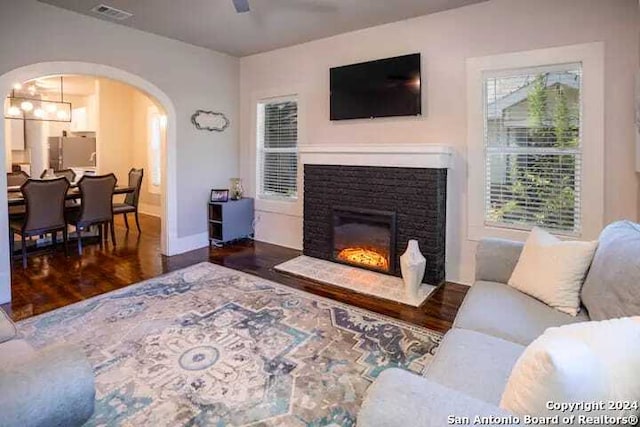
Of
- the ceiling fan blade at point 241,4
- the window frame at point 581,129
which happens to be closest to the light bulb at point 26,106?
the ceiling fan blade at point 241,4

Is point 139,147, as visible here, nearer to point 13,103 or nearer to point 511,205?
point 13,103

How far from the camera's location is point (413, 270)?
342cm

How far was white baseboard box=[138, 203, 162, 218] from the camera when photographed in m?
7.96

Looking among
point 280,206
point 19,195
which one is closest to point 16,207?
point 19,195

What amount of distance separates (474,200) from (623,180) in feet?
3.76

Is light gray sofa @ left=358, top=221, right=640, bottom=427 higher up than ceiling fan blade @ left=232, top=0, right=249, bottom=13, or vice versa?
ceiling fan blade @ left=232, top=0, right=249, bottom=13

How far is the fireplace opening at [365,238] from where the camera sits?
4020 millimetres

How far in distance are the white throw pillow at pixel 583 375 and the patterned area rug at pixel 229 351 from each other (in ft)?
3.69

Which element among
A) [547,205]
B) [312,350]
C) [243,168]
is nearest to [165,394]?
[312,350]

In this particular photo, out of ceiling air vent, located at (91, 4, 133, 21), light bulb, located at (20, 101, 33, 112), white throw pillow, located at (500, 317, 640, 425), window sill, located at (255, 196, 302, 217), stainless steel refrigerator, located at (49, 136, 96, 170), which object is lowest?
white throw pillow, located at (500, 317, 640, 425)

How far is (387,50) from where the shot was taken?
13.7 feet

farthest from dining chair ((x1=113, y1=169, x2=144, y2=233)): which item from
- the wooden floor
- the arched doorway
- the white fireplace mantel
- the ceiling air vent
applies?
the white fireplace mantel

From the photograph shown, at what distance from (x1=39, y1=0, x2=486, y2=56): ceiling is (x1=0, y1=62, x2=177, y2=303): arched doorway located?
544 mm

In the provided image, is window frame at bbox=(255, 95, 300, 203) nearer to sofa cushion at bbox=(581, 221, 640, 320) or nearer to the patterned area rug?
the patterned area rug
